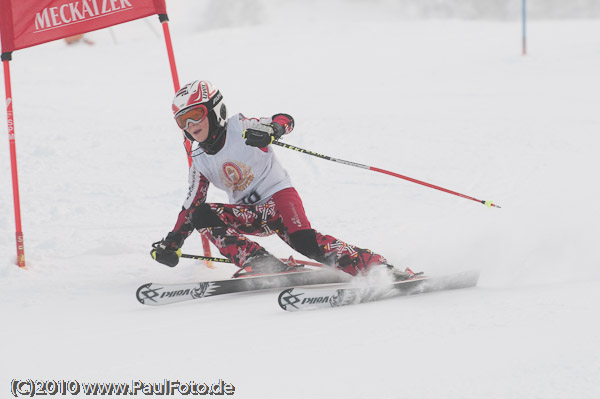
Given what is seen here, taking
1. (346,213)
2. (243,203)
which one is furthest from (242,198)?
(346,213)

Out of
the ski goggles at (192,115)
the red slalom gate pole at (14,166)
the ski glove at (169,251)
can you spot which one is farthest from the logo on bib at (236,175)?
the red slalom gate pole at (14,166)

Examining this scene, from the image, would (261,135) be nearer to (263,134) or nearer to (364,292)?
(263,134)

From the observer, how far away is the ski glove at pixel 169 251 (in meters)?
4.54

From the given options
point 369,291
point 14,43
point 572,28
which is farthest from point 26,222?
point 572,28

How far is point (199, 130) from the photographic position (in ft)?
15.0

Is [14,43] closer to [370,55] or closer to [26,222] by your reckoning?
[26,222]

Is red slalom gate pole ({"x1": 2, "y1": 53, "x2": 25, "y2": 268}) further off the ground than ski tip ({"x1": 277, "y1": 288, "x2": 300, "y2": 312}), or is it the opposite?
red slalom gate pole ({"x1": 2, "y1": 53, "x2": 25, "y2": 268})

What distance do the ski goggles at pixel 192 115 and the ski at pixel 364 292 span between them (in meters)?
1.25

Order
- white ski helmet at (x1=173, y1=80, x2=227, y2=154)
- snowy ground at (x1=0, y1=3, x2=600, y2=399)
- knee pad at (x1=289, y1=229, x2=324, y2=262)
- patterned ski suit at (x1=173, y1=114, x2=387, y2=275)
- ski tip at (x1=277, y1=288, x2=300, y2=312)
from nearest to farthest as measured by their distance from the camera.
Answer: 1. snowy ground at (x1=0, y1=3, x2=600, y2=399)
2. ski tip at (x1=277, y1=288, x2=300, y2=312)
3. white ski helmet at (x1=173, y1=80, x2=227, y2=154)
4. knee pad at (x1=289, y1=229, x2=324, y2=262)
5. patterned ski suit at (x1=173, y1=114, x2=387, y2=275)

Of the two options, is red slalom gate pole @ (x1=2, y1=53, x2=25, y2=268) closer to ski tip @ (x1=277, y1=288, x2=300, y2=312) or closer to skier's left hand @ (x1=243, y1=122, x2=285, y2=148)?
skier's left hand @ (x1=243, y1=122, x2=285, y2=148)

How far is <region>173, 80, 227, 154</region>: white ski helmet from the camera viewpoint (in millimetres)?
4480

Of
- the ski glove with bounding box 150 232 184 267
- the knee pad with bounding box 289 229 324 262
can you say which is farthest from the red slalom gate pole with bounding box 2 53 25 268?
the knee pad with bounding box 289 229 324 262

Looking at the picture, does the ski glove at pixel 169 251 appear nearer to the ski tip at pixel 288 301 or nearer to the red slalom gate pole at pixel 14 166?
the ski tip at pixel 288 301

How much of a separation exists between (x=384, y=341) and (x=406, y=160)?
5317 millimetres
